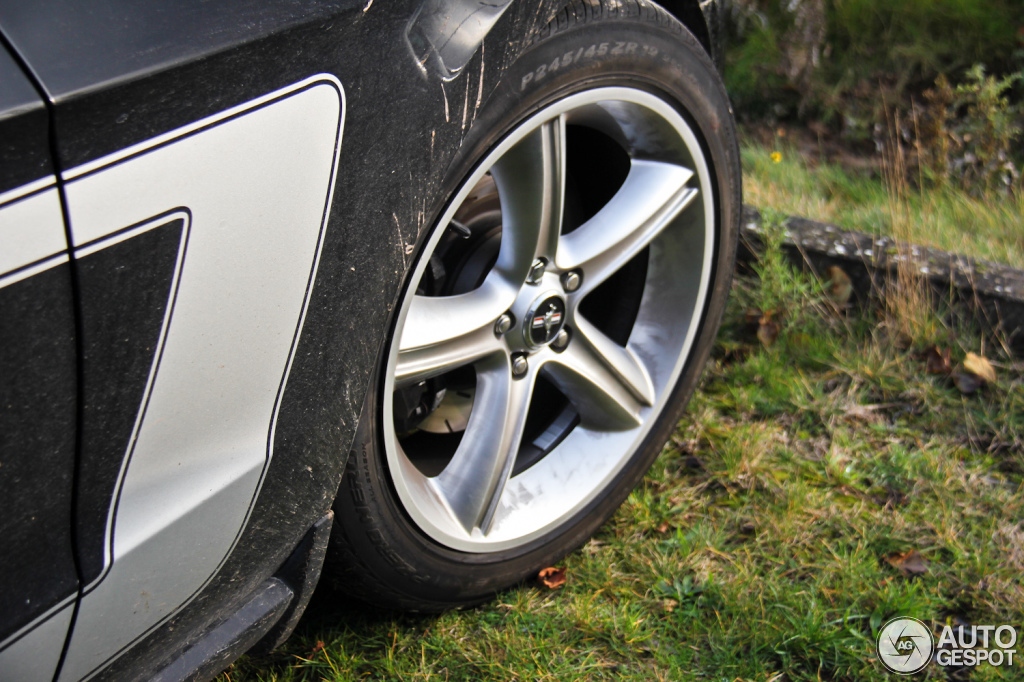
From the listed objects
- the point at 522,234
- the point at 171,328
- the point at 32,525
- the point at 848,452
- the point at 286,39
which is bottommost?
the point at 848,452

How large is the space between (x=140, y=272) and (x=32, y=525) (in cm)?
29

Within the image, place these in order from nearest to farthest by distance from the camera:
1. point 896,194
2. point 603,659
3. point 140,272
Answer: point 140,272 < point 603,659 < point 896,194

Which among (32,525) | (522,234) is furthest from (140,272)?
(522,234)

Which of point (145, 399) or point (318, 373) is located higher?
point (145, 399)

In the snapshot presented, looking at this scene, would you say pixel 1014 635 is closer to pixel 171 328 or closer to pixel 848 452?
pixel 848 452

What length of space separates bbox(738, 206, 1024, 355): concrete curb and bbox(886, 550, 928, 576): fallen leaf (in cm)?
96

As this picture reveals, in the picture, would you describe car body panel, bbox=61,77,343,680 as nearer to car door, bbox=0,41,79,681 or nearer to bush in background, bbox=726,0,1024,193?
car door, bbox=0,41,79,681

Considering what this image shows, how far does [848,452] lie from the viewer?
223 cm

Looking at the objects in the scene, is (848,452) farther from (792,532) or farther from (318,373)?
(318,373)

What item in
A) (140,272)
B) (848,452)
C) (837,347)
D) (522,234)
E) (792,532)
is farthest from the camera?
(837,347)

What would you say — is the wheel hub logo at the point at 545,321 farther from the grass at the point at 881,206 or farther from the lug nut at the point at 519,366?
the grass at the point at 881,206

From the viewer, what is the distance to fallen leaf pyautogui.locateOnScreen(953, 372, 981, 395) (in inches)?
95.9

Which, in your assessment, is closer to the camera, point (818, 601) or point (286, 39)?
point (286, 39)

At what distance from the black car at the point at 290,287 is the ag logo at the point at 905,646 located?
638 millimetres
